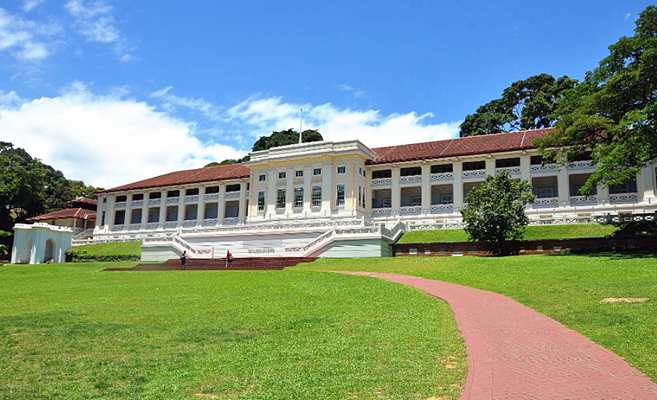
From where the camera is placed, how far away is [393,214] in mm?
45031

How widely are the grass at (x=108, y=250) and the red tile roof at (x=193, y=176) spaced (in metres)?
8.77

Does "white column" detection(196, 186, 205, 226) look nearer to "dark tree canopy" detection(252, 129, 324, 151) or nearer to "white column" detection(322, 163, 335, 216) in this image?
"white column" detection(322, 163, 335, 216)

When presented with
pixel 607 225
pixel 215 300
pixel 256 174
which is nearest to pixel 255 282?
pixel 215 300

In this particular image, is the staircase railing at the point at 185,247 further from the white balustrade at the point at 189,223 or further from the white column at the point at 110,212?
the white column at the point at 110,212

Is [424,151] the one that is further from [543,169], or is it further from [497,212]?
[497,212]

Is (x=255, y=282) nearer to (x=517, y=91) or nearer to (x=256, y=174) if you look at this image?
(x=256, y=174)

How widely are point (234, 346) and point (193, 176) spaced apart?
49.7 meters

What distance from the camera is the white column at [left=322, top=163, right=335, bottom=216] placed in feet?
148

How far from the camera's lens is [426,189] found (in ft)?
147

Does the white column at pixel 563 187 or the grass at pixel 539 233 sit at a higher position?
the white column at pixel 563 187

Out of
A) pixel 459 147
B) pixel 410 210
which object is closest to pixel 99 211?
pixel 410 210

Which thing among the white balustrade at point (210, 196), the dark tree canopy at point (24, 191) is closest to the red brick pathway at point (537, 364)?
the white balustrade at point (210, 196)

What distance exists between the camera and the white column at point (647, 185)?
121 feet

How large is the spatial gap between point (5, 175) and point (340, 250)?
42.8m
